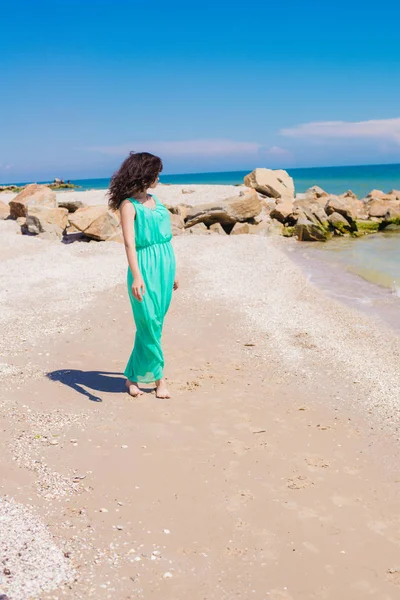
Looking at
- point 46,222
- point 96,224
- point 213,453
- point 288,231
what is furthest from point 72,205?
point 213,453

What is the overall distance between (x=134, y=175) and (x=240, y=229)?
48.3ft

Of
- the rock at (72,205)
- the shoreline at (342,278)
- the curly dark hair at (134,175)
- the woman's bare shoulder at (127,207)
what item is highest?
the curly dark hair at (134,175)

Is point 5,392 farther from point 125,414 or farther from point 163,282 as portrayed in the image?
point 163,282

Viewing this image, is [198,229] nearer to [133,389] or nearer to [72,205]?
[72,205]

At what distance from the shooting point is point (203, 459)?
15.8ft

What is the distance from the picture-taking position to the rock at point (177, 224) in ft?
65.1

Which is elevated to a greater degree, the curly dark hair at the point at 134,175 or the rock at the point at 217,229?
the curly dark hair at the point at 134,175

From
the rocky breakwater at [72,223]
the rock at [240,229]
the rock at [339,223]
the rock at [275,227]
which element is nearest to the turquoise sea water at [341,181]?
the rock at [339,223]

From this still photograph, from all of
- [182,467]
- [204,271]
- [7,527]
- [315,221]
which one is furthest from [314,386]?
[315,221]

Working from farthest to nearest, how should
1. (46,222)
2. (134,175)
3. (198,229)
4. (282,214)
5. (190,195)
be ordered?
(190,195) → (282,214) → (198,229) → (46,222) → (134,175)

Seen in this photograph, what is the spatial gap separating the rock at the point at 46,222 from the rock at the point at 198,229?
3969mm

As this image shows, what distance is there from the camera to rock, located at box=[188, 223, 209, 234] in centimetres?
1970

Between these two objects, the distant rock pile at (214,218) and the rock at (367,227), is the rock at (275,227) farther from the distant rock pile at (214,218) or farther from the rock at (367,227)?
the rock at (367,227)

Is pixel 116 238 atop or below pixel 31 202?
below
